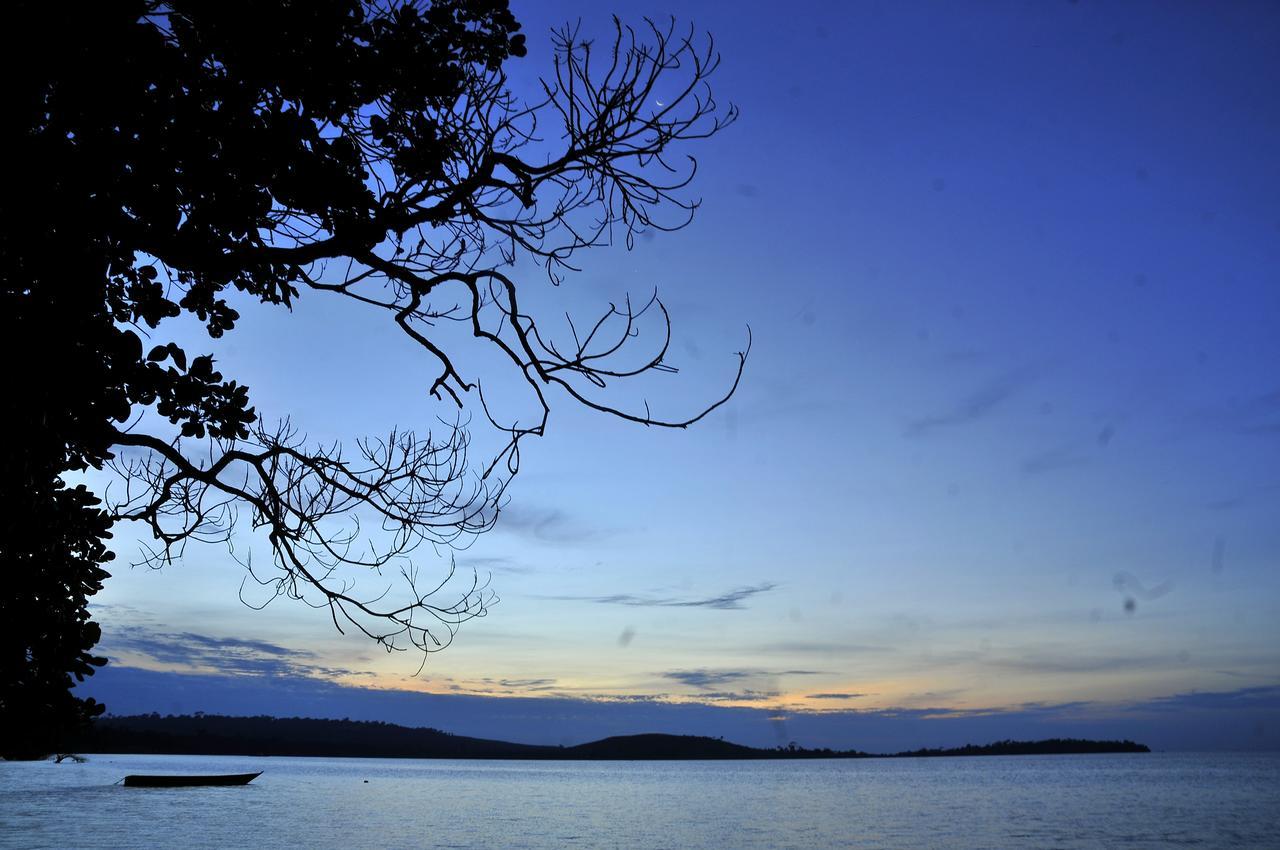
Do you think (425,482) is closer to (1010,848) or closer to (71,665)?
(71,665)

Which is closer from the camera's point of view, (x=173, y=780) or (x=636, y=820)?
(x=636, y=820)

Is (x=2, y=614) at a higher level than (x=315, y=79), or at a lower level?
lower

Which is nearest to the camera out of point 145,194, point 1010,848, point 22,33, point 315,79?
point 22,33

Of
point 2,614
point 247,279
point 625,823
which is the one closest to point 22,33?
point 247,279

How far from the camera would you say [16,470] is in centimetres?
585

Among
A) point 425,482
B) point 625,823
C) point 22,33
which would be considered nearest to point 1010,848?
point 625,823

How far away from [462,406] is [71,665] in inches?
146

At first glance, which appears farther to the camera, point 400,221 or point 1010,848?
point 1010,848

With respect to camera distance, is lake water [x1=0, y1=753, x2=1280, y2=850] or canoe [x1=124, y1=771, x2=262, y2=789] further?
canoe [x1=124, y1=771, x2=262, y2=789]

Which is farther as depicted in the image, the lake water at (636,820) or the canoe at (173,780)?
the canoe at (173,780)

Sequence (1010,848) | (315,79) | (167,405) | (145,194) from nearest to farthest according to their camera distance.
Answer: (145,194) → (315,79) → (167,405) → (1010,848)

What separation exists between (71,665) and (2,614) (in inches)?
27.5

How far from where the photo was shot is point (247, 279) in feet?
23.3

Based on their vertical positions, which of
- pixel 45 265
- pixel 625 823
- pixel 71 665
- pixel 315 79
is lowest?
pixel 625 823
